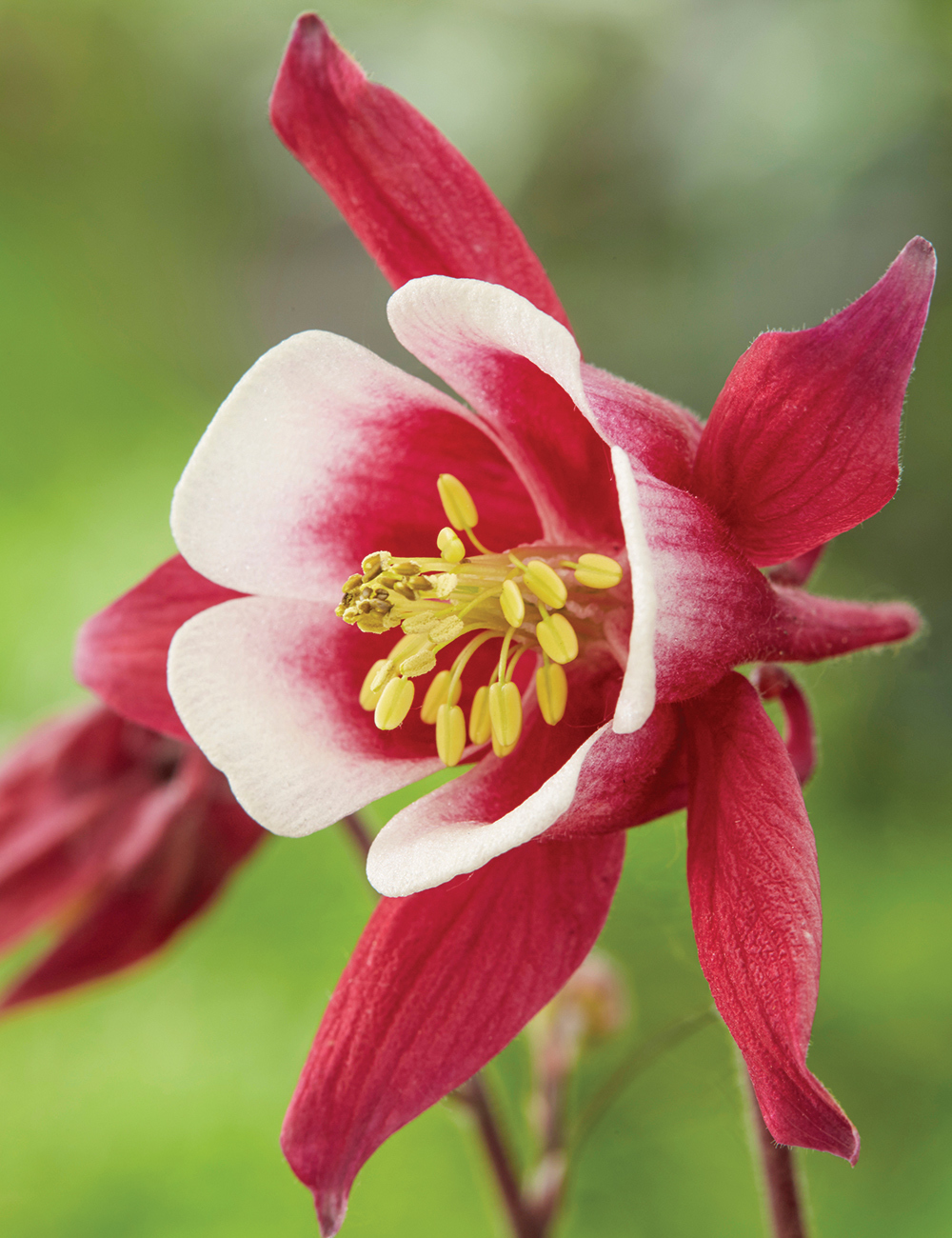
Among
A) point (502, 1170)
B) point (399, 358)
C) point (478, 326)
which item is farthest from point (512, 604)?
point (399, 358)

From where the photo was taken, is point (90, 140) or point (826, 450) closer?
point (826, 450)

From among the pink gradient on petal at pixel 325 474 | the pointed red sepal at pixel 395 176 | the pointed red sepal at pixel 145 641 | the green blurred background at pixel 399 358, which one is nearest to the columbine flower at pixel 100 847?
the green blurred background at pixel 399 358

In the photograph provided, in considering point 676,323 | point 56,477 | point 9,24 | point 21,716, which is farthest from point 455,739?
point 9,24

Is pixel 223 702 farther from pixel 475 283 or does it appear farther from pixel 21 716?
pixel 21 716

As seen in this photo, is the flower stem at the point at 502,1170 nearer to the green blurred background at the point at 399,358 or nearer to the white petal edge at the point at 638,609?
the green blurred background at the point at 399,358

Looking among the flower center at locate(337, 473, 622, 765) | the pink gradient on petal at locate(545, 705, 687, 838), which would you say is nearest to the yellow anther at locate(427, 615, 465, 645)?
the flower center at locate(337, 473, 622, 765)

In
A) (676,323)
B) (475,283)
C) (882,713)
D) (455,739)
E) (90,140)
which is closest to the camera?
(475,283)

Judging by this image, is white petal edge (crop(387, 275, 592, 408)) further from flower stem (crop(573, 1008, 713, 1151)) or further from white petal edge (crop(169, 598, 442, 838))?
flower stem (crop(573, 1008, 713, 1151))
